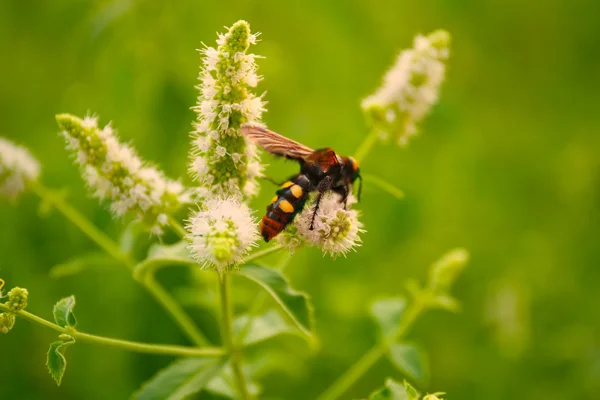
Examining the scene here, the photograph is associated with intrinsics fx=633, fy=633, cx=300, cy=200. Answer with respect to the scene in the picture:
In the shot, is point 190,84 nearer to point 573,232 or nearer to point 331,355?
point 331,355

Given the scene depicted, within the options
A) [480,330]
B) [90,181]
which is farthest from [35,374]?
[480,330]

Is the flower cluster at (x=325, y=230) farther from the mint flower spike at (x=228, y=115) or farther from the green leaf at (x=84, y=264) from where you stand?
the green leaf at (x=84, y=264)

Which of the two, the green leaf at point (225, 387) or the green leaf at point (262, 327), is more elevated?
the green leaf at point (262, 327)

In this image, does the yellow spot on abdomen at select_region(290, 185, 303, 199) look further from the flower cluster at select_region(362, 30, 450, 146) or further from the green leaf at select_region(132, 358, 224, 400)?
the flower cluster at select_region(362, 30, 450, 146)

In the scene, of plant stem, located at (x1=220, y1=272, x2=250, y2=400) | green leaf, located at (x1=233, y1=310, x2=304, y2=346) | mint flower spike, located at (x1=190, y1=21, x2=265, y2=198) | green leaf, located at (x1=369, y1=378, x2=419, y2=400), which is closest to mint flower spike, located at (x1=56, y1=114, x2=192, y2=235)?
mint flower spike, located at (x1=190, y1=21, x2=265, y2=198)

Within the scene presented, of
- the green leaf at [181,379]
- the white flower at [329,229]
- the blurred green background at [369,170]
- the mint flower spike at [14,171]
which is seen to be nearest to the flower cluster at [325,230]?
the white flower at [329,229]

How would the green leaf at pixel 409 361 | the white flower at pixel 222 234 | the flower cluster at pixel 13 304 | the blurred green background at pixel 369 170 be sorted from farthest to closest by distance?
the blurred green background at pixel 369 170
the green leaf at pixel 409 361
the flower cluster at pixel 13 304
the white flower at pixel 222 234
